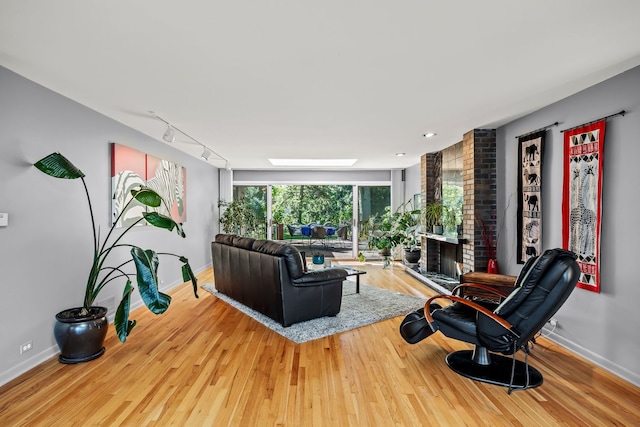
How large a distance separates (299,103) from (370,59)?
1.16 meters

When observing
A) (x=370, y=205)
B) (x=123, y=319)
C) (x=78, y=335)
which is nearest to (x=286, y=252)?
(x=123, y=319)

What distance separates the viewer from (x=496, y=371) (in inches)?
110

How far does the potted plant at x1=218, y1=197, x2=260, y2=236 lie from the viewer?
26.7 ft

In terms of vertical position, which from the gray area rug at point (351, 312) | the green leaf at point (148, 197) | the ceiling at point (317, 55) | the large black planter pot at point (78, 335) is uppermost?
the ceiling at point (317, 55)

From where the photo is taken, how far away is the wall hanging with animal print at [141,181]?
406 centimetres

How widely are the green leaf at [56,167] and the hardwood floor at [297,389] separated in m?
1.62

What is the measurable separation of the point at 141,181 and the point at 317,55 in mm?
3342

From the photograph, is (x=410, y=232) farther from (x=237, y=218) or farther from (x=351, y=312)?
(x=237, y=218)

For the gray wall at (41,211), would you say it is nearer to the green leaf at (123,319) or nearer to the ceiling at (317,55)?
the ceiling at (317,55)

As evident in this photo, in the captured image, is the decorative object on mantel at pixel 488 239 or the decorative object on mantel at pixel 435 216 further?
the decorative object on mantel at pixel 435 216

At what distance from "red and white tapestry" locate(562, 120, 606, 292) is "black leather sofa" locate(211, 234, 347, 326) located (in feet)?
7.73

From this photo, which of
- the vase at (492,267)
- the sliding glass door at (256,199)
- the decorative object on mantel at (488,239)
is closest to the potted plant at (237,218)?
the sliding glass door at (256,199)

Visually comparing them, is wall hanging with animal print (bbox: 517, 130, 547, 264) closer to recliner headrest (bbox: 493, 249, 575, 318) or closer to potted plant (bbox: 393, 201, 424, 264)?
recliner headrest (bbox: 493, 249, 575, 318)

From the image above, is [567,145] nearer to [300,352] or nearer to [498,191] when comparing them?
[498,191]
